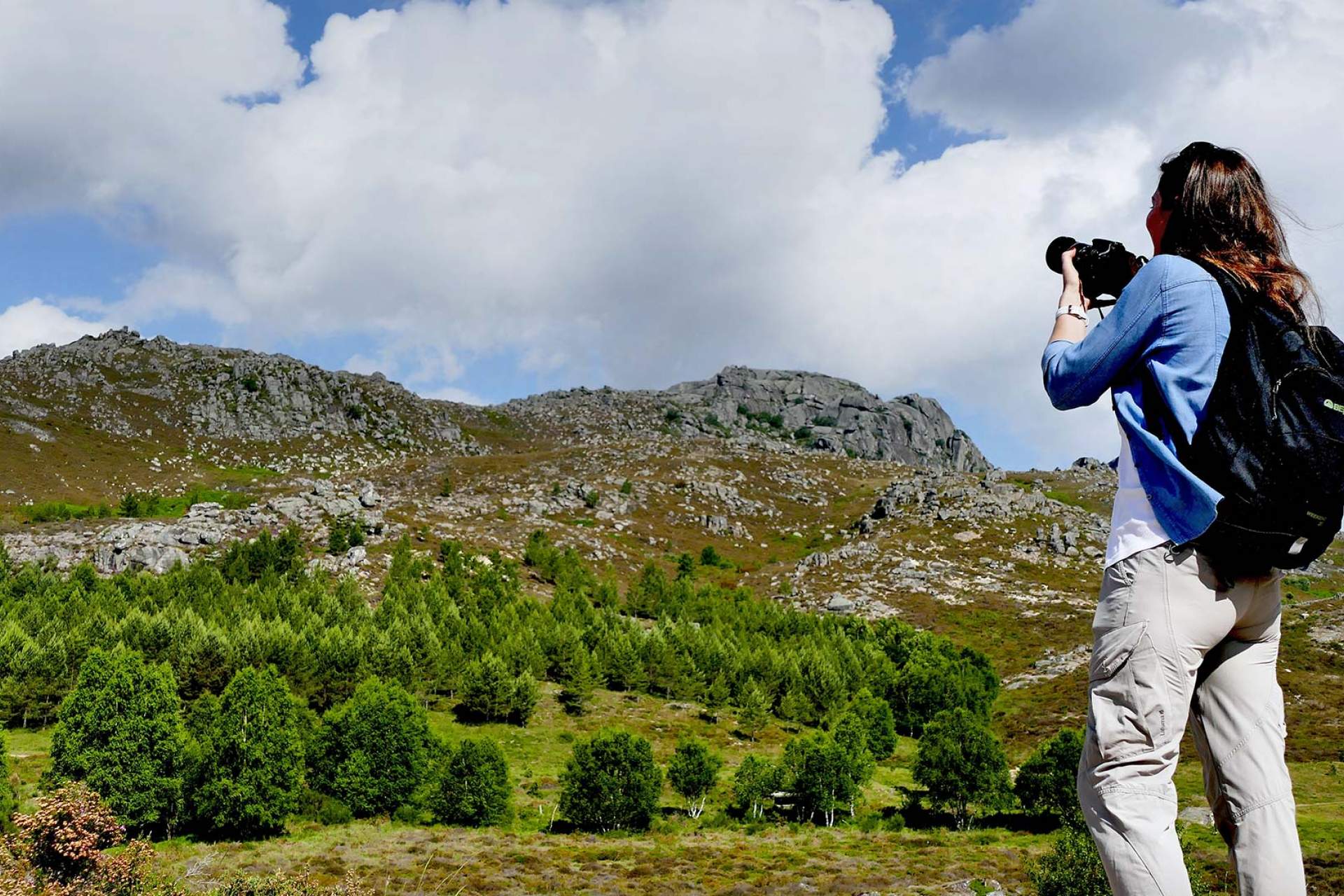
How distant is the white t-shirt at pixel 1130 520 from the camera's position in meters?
2.87

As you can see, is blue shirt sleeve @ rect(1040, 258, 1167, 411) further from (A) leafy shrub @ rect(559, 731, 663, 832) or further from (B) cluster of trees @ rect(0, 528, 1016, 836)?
(A) leafy shrub @ rect(559, 731, 663, 832)

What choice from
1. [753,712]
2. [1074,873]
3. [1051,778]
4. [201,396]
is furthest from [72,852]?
[201,396]

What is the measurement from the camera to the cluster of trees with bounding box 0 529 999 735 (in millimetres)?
52875

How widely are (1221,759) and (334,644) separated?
59135 mm

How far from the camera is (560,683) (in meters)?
65.9

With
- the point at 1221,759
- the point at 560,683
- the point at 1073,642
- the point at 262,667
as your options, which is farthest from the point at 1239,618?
the point at 1073,642

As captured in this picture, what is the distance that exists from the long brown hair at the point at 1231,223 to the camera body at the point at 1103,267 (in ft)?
0.60

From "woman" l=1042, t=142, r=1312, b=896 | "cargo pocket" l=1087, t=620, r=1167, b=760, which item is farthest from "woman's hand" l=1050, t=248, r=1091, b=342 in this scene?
"cargo pocket" l=1087, t=620, r=1167, b=760

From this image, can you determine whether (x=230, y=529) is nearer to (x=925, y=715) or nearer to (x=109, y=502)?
(x=109, y=502)

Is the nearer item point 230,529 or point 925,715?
point 925,715

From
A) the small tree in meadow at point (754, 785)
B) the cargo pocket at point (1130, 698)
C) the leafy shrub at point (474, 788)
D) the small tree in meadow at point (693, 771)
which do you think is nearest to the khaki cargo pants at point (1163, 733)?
the cargo pocket at point (1130, 698)

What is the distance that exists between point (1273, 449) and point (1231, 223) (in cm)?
105

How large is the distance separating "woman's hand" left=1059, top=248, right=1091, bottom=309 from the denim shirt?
420 mm

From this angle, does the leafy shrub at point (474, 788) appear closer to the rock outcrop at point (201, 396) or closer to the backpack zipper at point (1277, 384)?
the backpack zipper at point (1277, 384)
